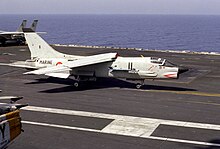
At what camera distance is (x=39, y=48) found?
30.5 meters

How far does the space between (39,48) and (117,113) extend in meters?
13.4

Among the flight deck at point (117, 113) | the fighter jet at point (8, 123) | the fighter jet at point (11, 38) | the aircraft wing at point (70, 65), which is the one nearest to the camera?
the fighter jet at point (8, 123)

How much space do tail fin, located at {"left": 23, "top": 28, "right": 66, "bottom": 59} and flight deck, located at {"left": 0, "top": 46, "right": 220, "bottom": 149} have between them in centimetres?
251

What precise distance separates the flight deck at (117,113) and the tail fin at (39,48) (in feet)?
8.24

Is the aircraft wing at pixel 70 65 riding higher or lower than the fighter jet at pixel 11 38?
lower

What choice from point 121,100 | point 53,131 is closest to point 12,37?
point 121,100

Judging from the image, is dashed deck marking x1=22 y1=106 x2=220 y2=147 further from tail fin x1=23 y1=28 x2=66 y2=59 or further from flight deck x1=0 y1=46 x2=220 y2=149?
tail fin x1=23 y1=28 x2=66 y2=59

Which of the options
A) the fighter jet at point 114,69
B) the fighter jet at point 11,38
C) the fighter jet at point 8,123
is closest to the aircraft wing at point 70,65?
the fighter jet at point 114,69

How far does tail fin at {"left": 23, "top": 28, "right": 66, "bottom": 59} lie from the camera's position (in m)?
30.3

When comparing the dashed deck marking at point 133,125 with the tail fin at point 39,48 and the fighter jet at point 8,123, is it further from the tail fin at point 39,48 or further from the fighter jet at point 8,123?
the tail fin at point 39,48

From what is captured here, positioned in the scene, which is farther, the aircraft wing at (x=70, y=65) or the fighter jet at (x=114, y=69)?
the aircraft wing at (x=70, y=65)

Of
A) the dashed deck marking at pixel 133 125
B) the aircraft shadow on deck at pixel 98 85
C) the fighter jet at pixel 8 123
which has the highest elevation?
the fighter jet at pixel 8 123

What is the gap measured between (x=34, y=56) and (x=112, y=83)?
311 inches

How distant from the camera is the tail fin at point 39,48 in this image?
3031 cm
